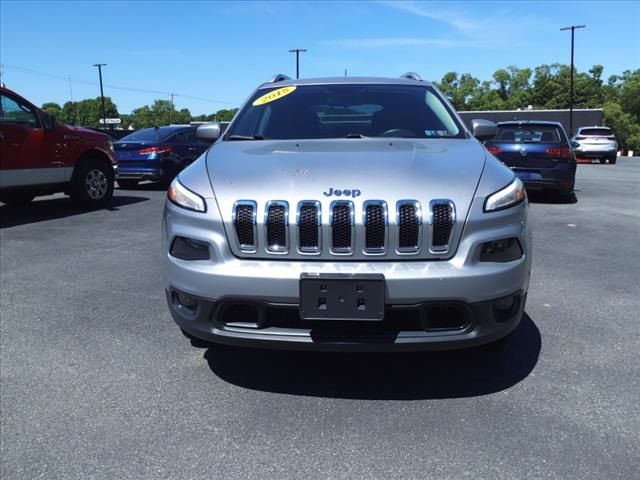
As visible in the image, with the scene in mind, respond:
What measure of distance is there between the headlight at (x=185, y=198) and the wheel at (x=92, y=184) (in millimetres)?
6822

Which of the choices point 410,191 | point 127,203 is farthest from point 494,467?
point 127,203

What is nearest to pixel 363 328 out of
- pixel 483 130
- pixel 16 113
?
pixel 483 130

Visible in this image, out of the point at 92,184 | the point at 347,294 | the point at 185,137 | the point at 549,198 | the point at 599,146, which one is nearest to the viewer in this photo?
the point at 347,294

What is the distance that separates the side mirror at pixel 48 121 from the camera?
8.30 metres

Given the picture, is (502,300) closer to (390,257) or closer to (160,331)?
(390,257)

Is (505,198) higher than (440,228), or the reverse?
(505,198)

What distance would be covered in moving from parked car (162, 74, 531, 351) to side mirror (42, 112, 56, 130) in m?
6.46

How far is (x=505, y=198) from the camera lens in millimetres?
2777

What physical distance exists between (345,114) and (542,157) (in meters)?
7.33

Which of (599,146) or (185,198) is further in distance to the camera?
(599,146)

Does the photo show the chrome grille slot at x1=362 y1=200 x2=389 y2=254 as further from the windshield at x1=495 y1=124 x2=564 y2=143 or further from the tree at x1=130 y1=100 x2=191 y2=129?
the tree at x1=130 y1=100 x2=191 y2=129

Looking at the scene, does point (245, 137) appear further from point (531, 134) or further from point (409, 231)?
point (531, 134)

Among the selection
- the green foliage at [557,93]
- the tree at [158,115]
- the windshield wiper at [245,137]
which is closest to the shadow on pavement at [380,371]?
the windshield wiper at [245,137]

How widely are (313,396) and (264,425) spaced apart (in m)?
0.35
